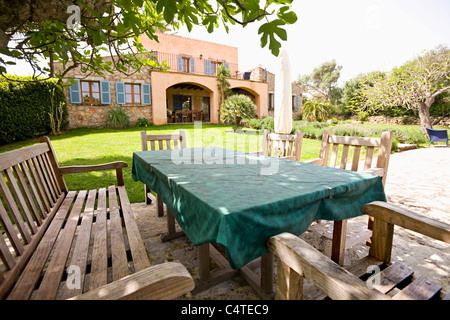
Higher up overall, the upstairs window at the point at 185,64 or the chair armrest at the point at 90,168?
the upstairs window at the point at 185,64

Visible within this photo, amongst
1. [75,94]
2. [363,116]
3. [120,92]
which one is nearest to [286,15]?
[75,94]

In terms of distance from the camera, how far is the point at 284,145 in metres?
3.00

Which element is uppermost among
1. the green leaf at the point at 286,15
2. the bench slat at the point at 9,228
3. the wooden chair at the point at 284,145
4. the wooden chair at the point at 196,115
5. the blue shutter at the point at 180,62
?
the blue shutter at the point at 180,62

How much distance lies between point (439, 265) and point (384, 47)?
1025 inches

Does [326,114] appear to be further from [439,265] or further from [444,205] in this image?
[439,265]

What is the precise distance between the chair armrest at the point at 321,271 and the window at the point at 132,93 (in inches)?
564

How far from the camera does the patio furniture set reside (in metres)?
0.72

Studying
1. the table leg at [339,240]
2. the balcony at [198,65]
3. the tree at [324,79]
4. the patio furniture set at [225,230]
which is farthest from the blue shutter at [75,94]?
the tree at [324,79]

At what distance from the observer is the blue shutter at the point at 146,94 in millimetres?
13492

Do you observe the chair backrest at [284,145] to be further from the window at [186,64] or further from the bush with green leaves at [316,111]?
the bush with green leaves at [316,111]

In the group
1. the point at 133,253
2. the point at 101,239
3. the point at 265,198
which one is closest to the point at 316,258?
the point at 265,198

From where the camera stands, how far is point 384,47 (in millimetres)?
21125

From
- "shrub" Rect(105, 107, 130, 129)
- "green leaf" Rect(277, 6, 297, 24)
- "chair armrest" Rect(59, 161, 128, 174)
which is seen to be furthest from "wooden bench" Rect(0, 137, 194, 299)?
"shrub" Rect(105, 107, 130, 129)

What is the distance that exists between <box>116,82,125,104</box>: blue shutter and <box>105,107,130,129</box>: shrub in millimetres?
658
